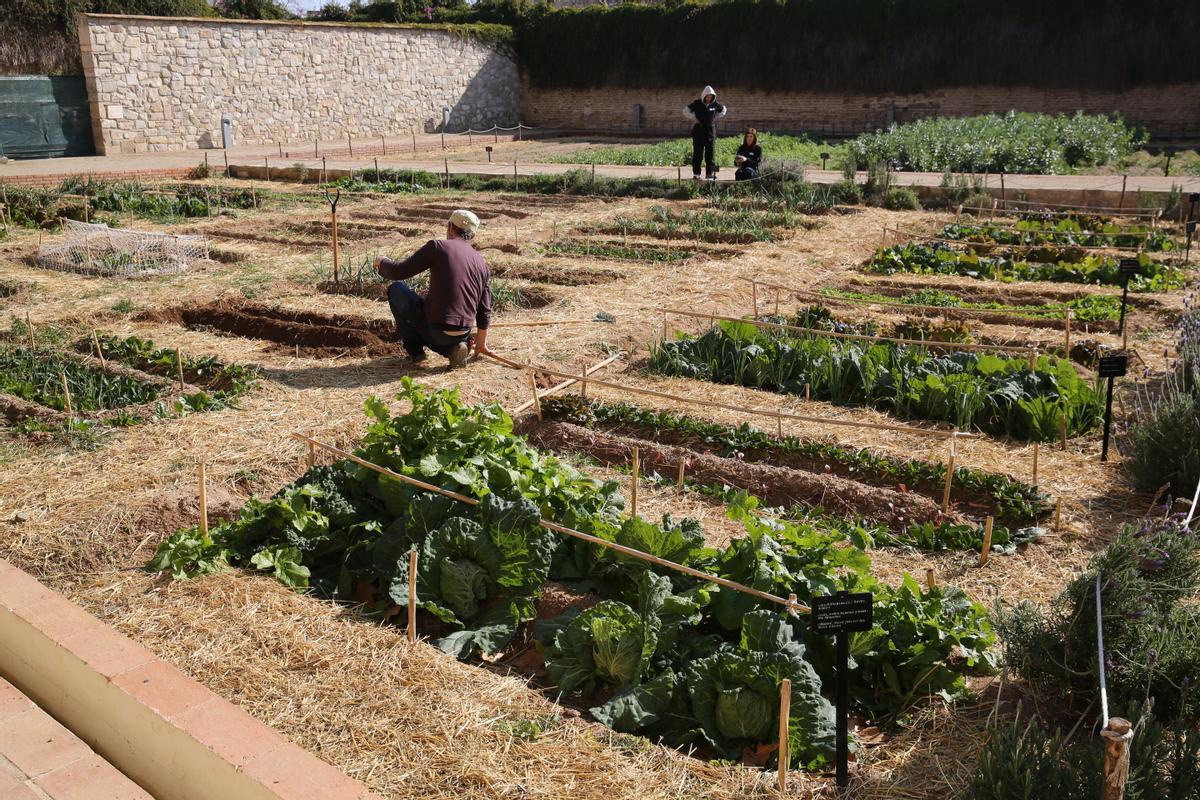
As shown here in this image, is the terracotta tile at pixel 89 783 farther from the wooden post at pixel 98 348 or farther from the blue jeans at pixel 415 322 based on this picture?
the wooden post at pixel 98 348

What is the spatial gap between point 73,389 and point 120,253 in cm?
473

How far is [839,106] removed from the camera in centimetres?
3033

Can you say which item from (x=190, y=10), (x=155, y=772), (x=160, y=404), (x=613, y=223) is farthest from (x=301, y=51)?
(x=155, y=772)

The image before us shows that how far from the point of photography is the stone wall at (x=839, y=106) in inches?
1044

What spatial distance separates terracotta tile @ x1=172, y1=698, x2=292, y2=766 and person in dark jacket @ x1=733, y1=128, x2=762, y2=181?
14384 mm

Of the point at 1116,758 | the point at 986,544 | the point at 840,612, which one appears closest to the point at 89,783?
the point at 840,612

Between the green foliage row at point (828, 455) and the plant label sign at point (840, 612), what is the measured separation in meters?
2.66

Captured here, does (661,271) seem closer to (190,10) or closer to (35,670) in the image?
(35,670)

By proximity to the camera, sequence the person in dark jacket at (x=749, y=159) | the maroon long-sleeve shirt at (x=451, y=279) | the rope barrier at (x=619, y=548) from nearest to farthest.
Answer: the rope barrier at (x=619, y=548) → the maroon long-sleeve shirt at (x=451, y=279) → the person in dark jacket at (x=749, y=159)

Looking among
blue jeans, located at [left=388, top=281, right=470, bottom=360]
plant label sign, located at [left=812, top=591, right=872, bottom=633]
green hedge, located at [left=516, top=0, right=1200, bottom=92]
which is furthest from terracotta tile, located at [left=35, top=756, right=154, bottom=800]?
green hedge, located at [left=516, top=0, right=1200, bottom=92]

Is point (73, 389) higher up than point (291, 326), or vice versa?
point (291, 326)

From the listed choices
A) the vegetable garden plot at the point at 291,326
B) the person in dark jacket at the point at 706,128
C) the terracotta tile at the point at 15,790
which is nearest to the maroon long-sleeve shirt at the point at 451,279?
the vegetable garden plot at the point at 291,326

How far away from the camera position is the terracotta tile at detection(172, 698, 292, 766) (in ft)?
11.2

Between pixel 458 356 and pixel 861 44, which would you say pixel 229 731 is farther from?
pixel 861 44
